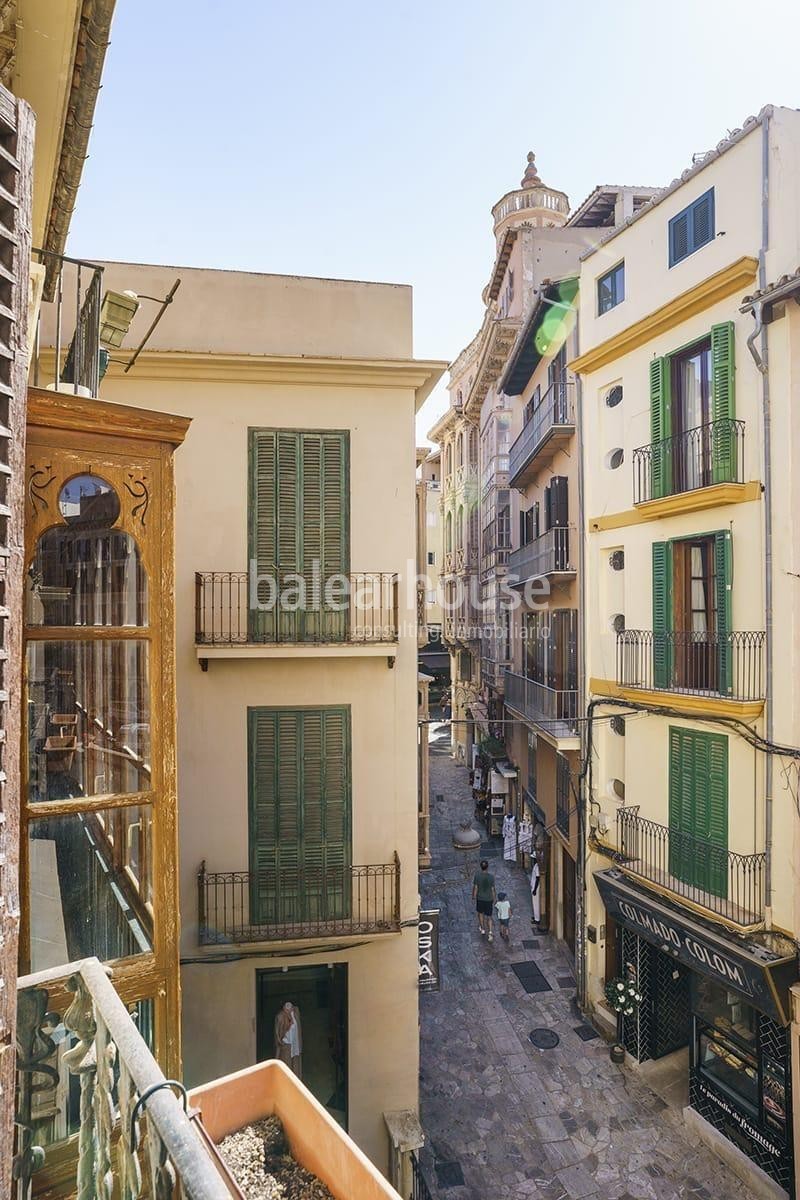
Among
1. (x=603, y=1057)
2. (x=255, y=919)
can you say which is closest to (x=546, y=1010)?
(x=603, y=1057)

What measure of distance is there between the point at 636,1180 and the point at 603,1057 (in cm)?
290

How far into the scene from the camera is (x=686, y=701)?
11047 millimetres

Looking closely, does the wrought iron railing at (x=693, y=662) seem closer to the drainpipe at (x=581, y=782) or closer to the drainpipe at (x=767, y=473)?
the drainpipe at (x=767, y=473)

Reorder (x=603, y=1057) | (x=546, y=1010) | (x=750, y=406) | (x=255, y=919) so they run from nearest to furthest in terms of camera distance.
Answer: (x=255, y=919) → (x=750, y=406) → (x=603, y=1057) → (x=546, y=1010)

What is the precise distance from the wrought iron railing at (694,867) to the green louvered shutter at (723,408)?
19.5ft

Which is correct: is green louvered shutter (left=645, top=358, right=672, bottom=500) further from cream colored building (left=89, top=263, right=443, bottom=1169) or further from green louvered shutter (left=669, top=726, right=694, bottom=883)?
cream colored building (left=89, top=263, right=443, bottom=1169)

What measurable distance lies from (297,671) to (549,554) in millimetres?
9107

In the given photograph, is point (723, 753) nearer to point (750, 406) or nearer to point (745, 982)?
point (745, 982)

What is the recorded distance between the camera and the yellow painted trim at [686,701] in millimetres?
9992

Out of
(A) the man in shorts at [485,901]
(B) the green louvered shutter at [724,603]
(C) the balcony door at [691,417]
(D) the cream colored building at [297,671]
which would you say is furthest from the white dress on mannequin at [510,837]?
(C) the balcony door at [691,417]

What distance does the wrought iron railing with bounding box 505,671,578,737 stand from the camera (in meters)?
14.8

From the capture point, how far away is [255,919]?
8.69 metres

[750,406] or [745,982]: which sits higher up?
[750,406]

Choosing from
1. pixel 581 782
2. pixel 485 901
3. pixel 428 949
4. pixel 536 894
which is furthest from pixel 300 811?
pixel 536 894
